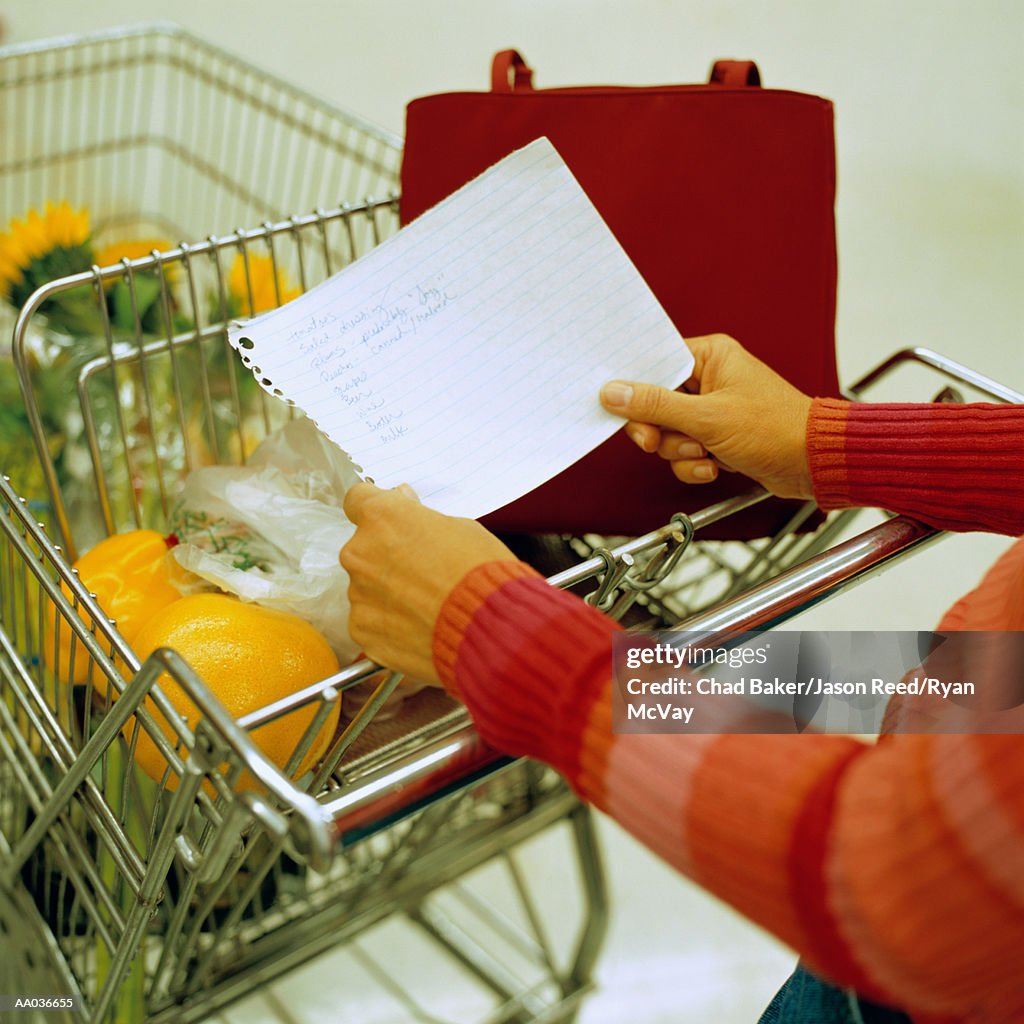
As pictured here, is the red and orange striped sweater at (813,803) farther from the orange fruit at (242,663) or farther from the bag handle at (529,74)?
the bag handle at (529,74)

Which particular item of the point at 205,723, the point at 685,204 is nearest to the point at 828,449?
the point at 685,204

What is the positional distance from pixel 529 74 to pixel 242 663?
45cm

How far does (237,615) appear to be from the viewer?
0.62m

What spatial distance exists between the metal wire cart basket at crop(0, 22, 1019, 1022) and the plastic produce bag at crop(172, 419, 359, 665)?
0.17 feet

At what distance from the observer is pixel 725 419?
676mm

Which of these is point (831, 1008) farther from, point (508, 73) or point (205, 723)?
point (508, 73)

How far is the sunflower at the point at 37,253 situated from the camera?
977mm

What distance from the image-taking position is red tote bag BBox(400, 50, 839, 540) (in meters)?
0.71

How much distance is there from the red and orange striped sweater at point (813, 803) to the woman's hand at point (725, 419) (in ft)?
0.59

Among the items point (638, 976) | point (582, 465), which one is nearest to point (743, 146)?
point (582, 465)

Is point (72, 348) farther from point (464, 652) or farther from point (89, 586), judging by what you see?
point (464, 652)

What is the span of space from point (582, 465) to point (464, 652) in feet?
0.87

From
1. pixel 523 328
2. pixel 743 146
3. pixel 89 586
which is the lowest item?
pixel 89 586

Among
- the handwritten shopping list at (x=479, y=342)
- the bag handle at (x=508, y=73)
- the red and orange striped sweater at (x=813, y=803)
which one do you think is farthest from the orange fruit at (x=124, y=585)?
the bag handle at (x=508, y=73)
